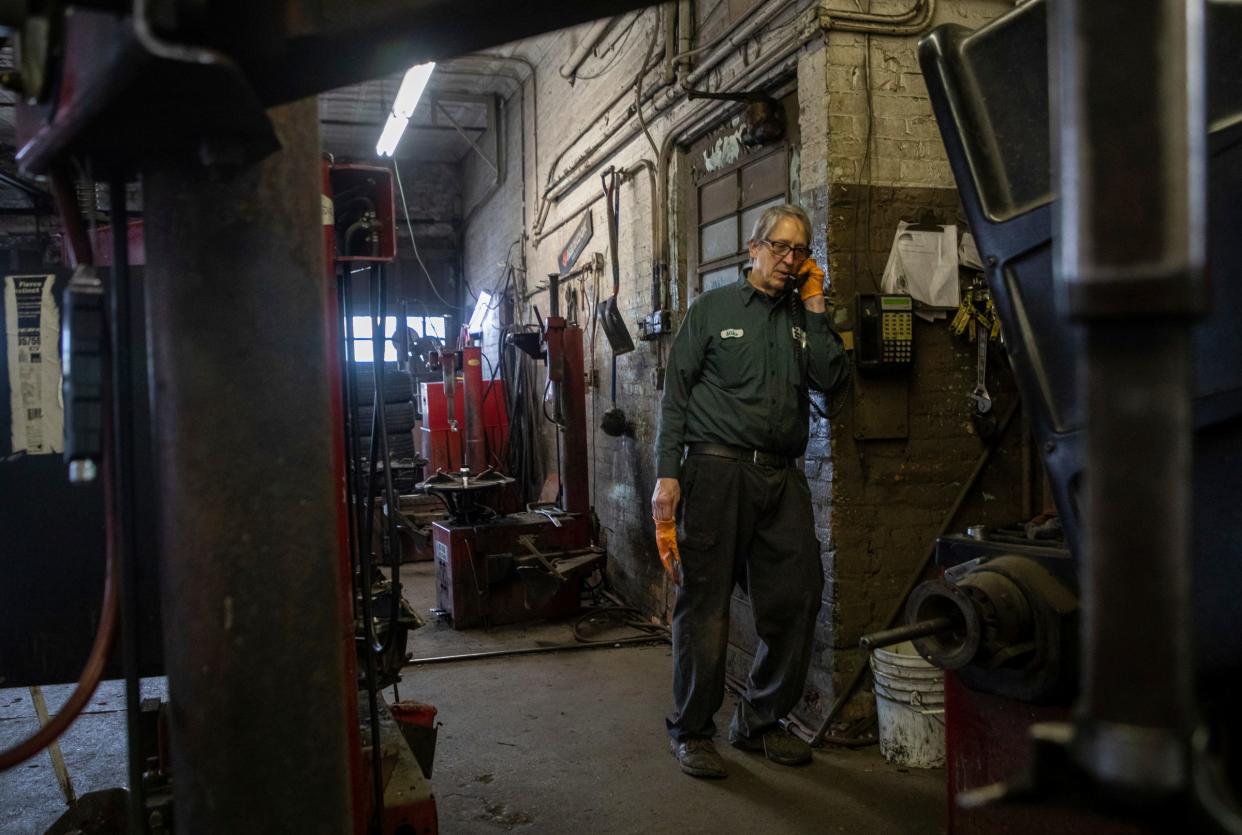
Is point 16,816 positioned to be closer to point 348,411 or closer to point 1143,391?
point 348,411

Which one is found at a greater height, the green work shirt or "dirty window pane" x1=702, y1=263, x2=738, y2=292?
"dirty window pane" x1=702, y1=263, x2=738, y2=292

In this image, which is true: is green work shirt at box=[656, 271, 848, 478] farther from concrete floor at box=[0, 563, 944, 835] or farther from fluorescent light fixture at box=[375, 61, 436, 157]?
fluorescent light fixture at box=[375, 61, 436, 157]

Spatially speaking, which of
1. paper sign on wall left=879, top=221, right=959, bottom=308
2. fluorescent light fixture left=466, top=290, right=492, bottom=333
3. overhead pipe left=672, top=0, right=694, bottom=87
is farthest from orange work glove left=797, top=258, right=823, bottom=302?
fluorescent light fixture left=466, top=290, right=492, bottom=333

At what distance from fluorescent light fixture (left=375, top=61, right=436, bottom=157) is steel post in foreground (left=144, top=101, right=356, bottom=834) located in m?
5.26

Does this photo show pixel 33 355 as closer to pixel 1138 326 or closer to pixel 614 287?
pixel 1138 326

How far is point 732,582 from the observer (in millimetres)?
3326

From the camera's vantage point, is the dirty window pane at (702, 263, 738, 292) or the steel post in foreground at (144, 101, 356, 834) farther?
the dirty window pane at (702, 263, 738, 292)

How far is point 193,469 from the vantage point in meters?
0.99

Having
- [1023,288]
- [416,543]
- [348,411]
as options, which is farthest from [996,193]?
[416,543]

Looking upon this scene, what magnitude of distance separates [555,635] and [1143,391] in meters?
4.77

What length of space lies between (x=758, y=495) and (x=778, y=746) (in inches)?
35.0

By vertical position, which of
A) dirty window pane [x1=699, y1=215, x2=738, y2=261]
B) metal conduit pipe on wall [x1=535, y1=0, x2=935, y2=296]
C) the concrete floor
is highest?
metal conduit pipe on wall [x1=535, y1=0, x2=935, y2=296]

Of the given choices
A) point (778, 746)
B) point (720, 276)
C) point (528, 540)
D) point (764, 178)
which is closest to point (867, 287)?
Answer: point (764, 178)

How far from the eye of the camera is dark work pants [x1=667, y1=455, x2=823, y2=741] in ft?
10.7
